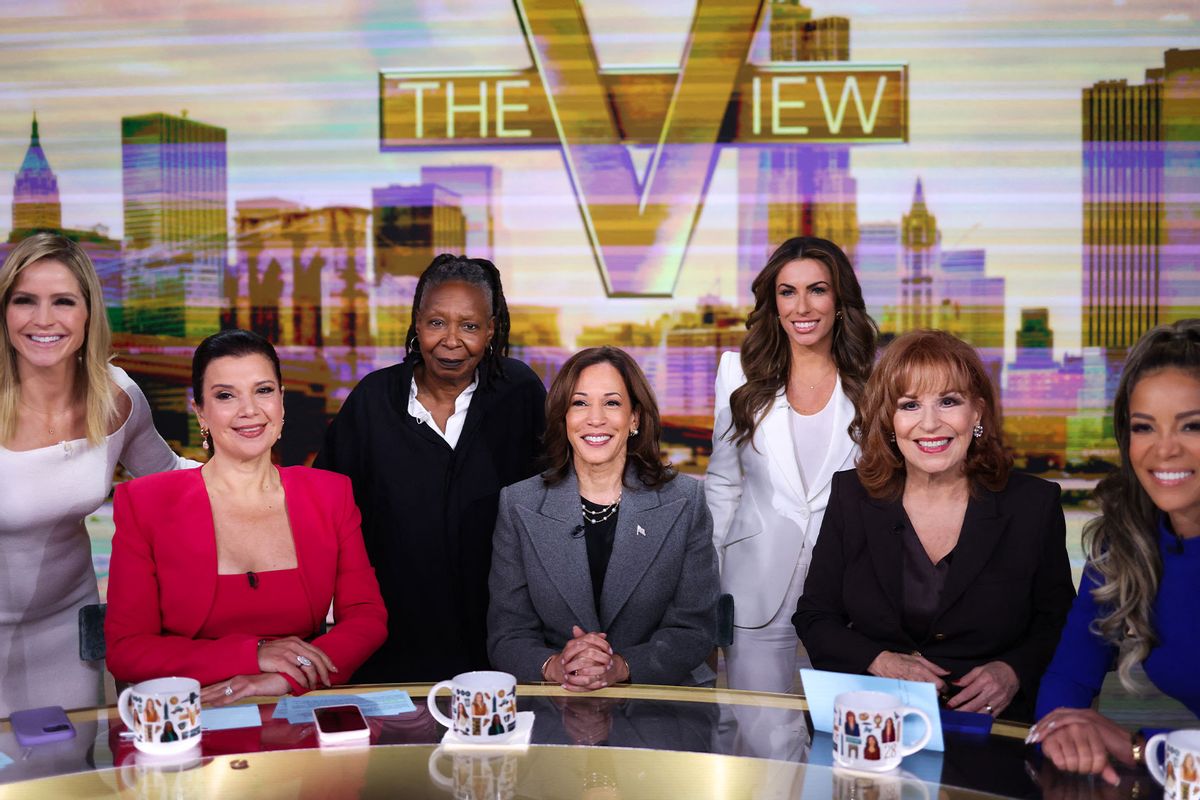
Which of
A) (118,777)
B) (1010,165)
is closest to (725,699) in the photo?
(118,777)

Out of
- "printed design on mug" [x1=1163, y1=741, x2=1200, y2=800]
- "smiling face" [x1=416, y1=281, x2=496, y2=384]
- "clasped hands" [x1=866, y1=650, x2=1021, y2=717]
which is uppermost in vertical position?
"smiling face" [x1=416, y1=281, x2=496, y2=384]

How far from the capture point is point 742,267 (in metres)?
4.89

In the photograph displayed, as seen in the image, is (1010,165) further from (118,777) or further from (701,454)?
(118,777)

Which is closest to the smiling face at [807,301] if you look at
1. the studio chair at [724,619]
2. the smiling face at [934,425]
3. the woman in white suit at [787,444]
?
the woman in white suit at [787,444]

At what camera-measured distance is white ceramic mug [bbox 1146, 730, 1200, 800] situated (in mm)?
1452

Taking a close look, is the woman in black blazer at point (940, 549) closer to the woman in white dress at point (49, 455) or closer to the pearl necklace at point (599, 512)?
the pearl necklace at point (599, 512)

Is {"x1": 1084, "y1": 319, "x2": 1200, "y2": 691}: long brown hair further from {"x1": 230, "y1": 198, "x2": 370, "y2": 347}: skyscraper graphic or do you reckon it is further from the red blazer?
{"x1": 230, "y1": 198, "x2": 370, "y2": 347}: skyscraper graphic

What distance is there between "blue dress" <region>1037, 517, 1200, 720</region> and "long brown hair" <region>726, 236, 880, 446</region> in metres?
1.14

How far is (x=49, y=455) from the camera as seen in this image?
2.80m

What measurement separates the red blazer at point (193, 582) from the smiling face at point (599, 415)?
1.75ft

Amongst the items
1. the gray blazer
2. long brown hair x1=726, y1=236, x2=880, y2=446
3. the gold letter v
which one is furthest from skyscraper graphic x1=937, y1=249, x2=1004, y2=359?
the gray blazer

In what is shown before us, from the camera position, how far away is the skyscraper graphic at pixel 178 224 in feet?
16.5

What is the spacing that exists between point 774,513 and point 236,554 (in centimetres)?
142

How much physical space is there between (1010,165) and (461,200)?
226cm
